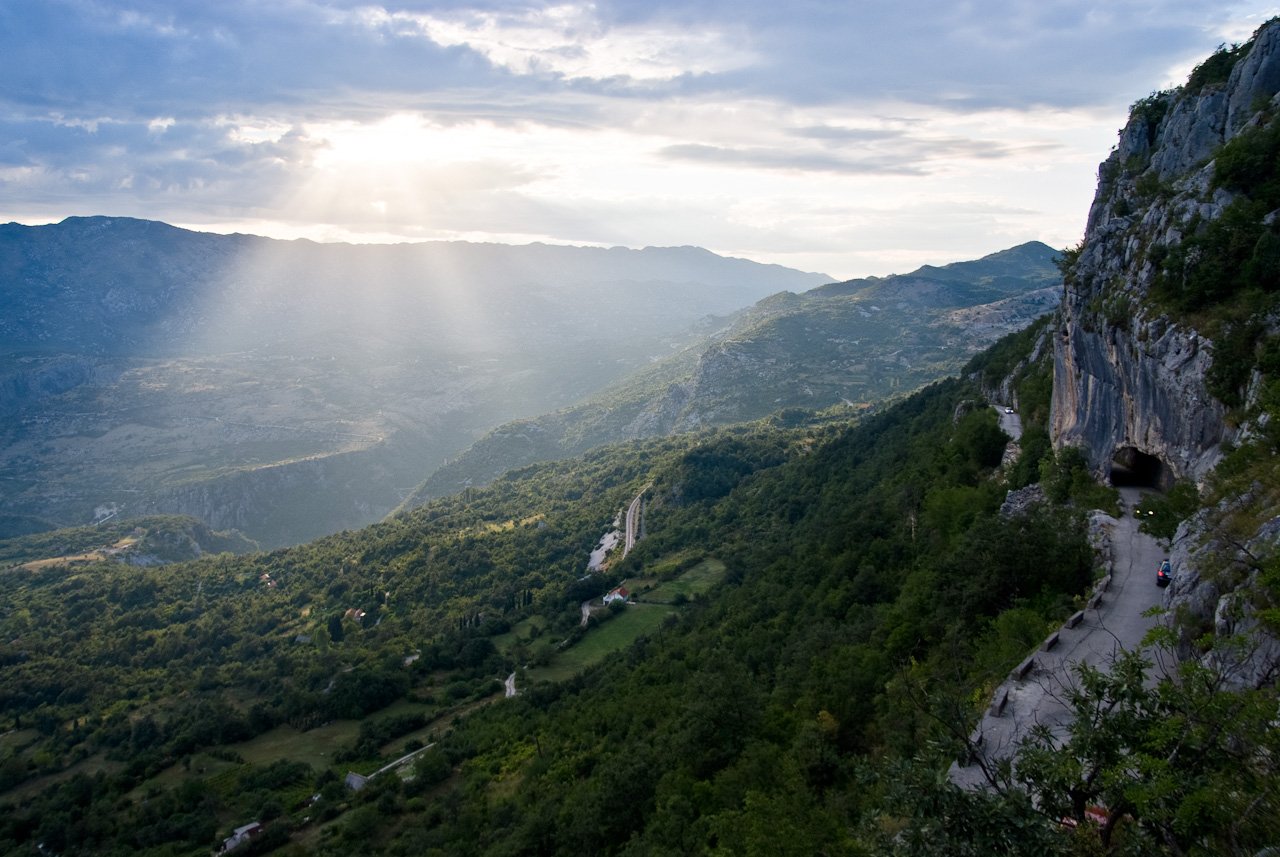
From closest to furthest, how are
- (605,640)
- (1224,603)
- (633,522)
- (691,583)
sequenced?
(1224,603), (605,640), (691,583), (633,522)

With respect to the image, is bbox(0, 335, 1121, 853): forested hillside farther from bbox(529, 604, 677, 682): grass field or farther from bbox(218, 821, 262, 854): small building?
bbox(218, 821, 262, 854): small building

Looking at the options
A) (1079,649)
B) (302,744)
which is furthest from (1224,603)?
(302,744)

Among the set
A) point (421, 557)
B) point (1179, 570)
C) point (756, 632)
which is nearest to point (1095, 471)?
point (1179, 570)

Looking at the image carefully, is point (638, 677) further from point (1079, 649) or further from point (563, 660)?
point (1079, 649)

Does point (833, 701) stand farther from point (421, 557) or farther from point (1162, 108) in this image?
point (421, 557)

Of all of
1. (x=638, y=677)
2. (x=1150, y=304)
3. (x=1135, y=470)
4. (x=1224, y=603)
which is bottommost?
(x=638, y=677)

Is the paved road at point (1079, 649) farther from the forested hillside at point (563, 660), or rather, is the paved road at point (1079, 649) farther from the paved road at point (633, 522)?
the paved road at point (633, 522)

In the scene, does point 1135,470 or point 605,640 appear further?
point 605,640
